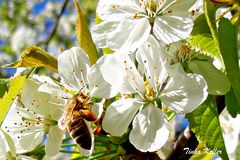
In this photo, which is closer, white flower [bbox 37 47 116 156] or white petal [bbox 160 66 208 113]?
white petal [bbox 160 66 208 113]

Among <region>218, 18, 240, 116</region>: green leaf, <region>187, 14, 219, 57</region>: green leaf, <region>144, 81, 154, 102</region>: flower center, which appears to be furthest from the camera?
<region>144, 81, 154, 102</region>: flower center

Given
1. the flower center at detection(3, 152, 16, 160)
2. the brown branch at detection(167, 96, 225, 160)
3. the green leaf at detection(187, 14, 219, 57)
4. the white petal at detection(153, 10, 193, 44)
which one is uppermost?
the white petal at detection(153, 10, 193, 44)

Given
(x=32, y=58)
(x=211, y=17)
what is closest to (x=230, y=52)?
(x=211, y=17)

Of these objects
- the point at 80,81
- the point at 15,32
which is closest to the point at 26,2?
the point at 15,32

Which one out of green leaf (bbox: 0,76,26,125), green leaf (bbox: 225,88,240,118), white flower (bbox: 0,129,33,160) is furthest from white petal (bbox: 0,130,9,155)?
green leaf (bbox: 225,88,240,118)

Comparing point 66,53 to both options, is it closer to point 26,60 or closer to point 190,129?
point 26,60

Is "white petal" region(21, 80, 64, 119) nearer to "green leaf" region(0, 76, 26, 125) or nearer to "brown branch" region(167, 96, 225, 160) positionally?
"green leaf" region(0, 76, 26, 125)

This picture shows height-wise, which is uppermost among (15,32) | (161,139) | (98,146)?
(161,139)
